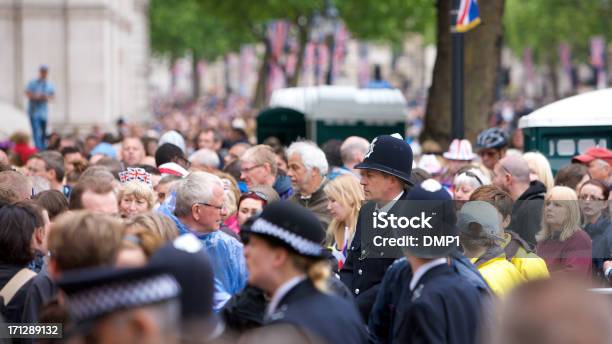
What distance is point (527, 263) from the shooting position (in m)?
7.77

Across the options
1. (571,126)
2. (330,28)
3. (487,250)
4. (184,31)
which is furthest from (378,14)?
(487,250)

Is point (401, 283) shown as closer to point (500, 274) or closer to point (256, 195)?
point (500, 274)

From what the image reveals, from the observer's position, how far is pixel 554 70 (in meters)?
90.8

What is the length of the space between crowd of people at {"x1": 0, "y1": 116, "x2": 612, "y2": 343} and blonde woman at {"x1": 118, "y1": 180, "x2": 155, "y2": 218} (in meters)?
0.01

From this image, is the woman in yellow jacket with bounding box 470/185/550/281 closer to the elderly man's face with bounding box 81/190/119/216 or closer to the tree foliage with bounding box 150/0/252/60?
the elderly man's face with bounding box 81/190/119/216

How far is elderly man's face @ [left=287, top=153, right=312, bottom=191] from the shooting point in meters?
11.3

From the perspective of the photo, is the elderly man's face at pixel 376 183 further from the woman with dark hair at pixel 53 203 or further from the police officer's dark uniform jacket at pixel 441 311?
the woman with dark hair at pixel 53 203

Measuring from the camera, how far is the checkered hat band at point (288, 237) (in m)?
5.14

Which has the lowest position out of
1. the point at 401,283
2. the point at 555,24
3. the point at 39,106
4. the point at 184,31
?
the point at 401,283

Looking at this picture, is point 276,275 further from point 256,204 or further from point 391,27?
point 391,27

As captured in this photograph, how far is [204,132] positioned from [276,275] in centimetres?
1214

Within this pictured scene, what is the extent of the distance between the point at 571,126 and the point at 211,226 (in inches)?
285

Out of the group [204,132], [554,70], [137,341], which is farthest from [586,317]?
[554,70]

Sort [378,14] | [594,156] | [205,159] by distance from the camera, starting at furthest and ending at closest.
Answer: [378,14] → [205,159] → [594,156]
